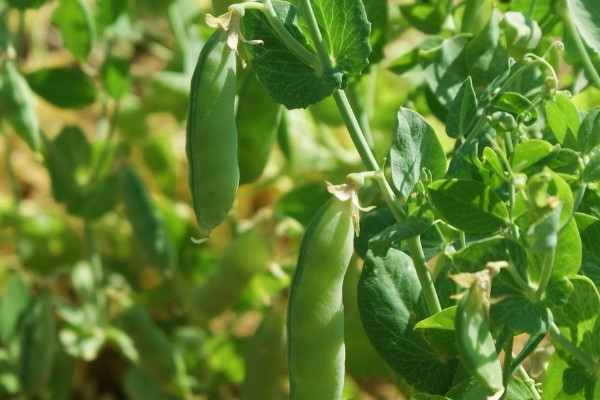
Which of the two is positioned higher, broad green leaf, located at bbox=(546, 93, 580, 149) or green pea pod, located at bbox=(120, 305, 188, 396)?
broad green leaf, located at bbox=(546, 93, 580, 149)

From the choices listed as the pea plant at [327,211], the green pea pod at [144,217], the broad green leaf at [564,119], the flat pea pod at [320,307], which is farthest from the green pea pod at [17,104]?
the broad green leaf at [564,119]

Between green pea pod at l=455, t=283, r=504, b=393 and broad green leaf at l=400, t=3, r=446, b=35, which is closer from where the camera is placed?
green pea pod at l=455, t=283, r=504, b=393

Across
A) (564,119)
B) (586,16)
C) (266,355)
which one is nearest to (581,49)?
(586,16)

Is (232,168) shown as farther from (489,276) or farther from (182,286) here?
(182,286)

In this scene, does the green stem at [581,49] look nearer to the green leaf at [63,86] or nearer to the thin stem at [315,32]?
the thin stem at [315,32]

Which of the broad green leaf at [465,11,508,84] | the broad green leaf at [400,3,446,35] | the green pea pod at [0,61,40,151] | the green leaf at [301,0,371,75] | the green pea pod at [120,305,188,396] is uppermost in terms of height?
the green leaf at [301,0,371,75]

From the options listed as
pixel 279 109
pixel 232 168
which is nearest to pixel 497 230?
pixel 232 168

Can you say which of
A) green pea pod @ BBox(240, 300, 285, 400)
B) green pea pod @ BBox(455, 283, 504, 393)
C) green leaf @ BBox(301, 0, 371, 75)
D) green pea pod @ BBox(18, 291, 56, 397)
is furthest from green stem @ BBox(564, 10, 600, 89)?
green pea pod @ BBox(18, 291, 56, 397)

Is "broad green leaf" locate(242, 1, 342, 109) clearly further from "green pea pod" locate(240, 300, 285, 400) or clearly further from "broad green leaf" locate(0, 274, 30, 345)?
"broad green leaf" locate(0, 274, 30, 345)
